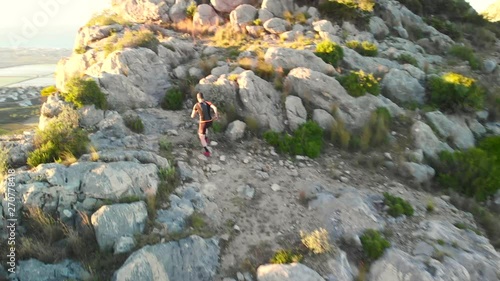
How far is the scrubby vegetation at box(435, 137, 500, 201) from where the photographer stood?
11.6 metres

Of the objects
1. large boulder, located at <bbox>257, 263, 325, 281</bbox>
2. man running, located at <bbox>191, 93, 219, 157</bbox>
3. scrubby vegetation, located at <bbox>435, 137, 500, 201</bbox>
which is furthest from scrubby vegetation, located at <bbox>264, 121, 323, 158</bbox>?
large boulder, located at <bbox>257, 263, 325, 281</bbox>

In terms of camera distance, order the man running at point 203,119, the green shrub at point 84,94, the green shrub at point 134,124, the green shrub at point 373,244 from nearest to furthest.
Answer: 1. the green shrub at point 373,244
2. the man running at point 203,119
3. the green shrub at point 134,124
4. the green shrub at point 84,94

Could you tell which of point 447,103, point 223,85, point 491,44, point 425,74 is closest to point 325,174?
point 223,85

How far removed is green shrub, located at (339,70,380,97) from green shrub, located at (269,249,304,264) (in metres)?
8.40

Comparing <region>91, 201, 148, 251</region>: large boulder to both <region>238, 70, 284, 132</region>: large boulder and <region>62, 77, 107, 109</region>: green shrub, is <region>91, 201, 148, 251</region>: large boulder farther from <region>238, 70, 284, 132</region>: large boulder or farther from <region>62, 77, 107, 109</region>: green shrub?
<region>238, 70, 284, 132</region>: large boulder

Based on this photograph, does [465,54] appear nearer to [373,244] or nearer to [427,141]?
[427,141]

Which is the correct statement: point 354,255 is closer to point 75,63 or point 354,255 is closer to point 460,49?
point 75,63

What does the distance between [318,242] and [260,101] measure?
6706 mm

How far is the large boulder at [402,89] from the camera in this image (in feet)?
49.4

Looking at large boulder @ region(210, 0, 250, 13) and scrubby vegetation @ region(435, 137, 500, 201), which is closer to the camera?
scrubby vegetation @ region(435, 137, 500, 201)

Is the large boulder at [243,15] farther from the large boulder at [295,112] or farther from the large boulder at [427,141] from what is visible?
the large boulder at [427,141]

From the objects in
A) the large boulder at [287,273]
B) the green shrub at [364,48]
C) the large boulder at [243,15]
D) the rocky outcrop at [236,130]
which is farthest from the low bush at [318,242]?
the large boulder at [243,15]

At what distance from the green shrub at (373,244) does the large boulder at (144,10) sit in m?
18.4

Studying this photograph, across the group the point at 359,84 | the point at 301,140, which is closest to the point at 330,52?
the point at 359,84
